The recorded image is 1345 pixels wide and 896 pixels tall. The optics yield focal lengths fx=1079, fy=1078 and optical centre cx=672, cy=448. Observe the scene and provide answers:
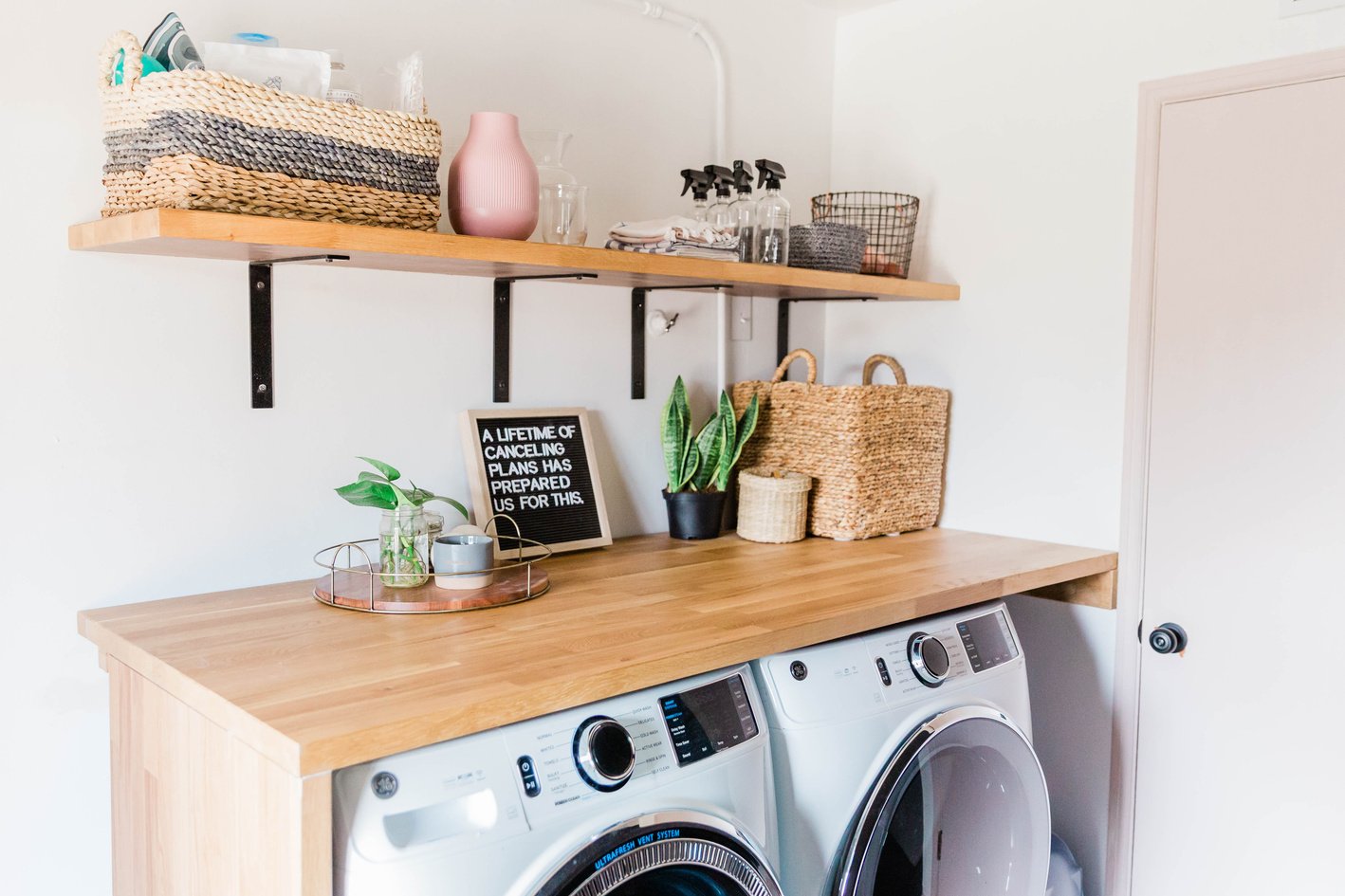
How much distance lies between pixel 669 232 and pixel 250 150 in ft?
2.51

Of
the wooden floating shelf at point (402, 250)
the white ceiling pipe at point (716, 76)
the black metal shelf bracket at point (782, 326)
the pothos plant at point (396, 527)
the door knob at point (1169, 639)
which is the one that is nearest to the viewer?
the wooden floating shelf at point (402, 250)

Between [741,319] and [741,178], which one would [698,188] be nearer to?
[741,178]

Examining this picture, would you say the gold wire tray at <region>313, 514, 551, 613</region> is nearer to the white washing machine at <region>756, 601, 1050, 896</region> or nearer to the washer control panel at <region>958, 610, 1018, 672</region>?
the white washing machine at <region>756, 601, 1050, 896</region>

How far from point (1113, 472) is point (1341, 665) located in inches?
20.9

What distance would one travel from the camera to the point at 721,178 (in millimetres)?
2145

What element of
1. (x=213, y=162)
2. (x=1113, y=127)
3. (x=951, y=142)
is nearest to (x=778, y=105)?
(x=951, y=142)

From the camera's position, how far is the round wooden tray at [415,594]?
1614 mm

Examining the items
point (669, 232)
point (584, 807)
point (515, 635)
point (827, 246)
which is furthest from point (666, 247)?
point (584, 807)

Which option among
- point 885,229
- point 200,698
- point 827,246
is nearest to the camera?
point 200,698

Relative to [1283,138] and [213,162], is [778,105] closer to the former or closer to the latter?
[1283,138]

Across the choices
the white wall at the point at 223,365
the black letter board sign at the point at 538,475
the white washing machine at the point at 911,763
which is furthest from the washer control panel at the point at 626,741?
the white wall at the point at 223,365

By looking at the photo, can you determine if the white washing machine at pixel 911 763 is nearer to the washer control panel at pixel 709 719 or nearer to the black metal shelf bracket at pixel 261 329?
the washer control panel at pixel 709 719

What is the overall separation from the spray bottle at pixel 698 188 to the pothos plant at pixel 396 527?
824 millimetres

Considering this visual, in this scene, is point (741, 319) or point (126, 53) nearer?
point (126, 53)
